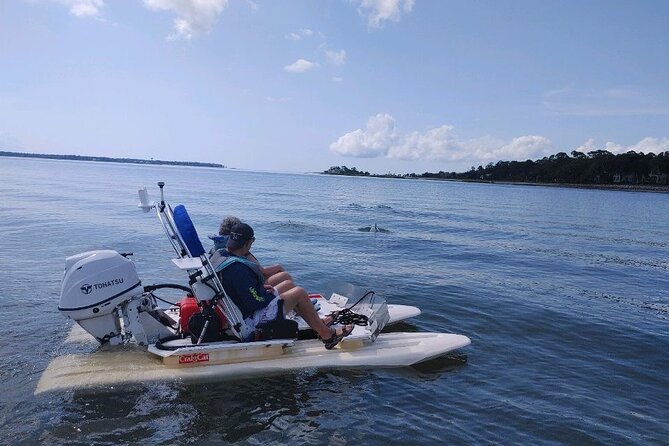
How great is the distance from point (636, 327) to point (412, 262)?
8.06 metres

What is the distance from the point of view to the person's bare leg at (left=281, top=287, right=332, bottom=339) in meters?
7.59

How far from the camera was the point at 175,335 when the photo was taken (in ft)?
24.8

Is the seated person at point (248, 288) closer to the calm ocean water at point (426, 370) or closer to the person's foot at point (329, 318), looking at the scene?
the person's foot at point (329, 318)

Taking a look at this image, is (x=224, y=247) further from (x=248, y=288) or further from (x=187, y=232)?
(x=248, y=288)

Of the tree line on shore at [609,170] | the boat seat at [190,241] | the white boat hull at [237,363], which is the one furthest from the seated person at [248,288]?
the tree line on shore at [609,170]

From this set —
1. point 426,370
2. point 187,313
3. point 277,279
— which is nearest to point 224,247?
point 187,313

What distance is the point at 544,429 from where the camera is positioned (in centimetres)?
648

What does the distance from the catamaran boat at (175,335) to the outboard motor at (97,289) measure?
12 millimetres

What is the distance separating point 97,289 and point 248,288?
2.00 m

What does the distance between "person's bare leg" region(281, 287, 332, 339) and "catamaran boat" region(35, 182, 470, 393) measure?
0.26 meters

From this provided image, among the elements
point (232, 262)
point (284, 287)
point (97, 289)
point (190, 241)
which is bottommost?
point (284, 287)

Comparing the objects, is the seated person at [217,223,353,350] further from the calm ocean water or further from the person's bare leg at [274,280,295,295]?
the calm ocean water

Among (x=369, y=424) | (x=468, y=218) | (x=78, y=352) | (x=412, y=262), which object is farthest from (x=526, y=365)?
(x=468, y=218)

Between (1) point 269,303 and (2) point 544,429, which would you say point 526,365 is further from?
(1) point 269,303
